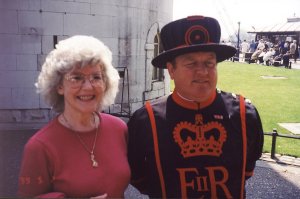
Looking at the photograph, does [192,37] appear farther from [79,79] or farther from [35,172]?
[35,172]

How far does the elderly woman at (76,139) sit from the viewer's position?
2312 mm

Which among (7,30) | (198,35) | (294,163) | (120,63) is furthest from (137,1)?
(198,35)

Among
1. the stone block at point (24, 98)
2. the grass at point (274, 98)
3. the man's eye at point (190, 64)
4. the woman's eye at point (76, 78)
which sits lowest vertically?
the grass at point (274, 98)

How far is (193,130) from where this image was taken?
271 centimetres

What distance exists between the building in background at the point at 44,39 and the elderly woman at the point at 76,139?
21.7 ft

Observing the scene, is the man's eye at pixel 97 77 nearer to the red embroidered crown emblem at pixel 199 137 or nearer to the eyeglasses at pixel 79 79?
the eyeglasses at pixel 79 79

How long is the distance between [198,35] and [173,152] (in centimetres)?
89

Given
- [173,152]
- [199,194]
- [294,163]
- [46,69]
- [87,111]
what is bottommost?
[294,163]

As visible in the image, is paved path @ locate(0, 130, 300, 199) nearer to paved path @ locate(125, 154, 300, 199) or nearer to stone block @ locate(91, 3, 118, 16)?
paved path @ locate(125, 154, 300, 199)

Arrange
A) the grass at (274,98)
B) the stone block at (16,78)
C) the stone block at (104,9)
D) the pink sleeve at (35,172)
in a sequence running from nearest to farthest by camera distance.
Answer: the pink sleeve at (35,172) → the grass at (274,98) → the stone block at (16,78) → the stone block at (104,9)

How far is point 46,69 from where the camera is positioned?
2.57m

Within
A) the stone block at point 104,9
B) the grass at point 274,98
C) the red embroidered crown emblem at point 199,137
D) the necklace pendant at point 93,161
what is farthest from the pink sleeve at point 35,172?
the stone block at point 104,9

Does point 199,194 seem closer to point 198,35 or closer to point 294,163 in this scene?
point 198,35

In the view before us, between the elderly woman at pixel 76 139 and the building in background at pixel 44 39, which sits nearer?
the elderly woman at pixel 76 139
